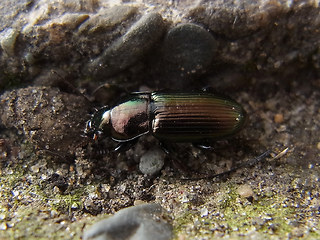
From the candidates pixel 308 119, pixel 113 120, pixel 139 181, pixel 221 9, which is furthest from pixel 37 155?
pixel 308 119

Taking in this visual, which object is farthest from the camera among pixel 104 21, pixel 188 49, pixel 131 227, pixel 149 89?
pixel 149 89

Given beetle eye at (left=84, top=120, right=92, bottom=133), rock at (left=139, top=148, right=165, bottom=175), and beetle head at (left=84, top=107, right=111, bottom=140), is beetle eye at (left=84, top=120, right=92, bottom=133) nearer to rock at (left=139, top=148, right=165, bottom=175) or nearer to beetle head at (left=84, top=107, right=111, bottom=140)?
beetle head at (left=84, top=107, right=111, bottom=140)

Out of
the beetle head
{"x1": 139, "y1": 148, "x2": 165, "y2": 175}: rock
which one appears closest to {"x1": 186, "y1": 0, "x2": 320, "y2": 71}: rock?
{"x1": 139, "y1": 148, "x2": 165, "y2": 175}: rock

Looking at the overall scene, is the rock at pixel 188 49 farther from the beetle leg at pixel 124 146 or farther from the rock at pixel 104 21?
the beetle leg at pixel 124 146

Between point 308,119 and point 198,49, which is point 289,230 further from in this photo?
point 198,49

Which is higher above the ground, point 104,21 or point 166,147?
point 104,21

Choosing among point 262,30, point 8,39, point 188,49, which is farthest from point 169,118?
point 8,39

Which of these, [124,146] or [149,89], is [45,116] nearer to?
[124,146]
